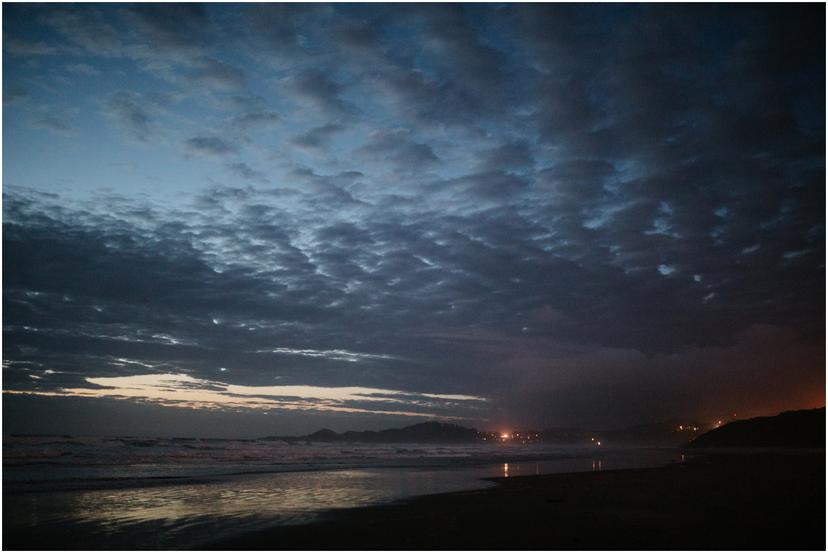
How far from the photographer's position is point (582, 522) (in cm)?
1557

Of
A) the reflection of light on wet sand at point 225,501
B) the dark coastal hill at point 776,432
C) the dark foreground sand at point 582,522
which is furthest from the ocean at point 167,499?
the dark coastal hill at point 776,432

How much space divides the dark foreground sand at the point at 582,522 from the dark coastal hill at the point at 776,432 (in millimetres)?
75272

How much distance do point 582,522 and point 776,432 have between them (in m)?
106

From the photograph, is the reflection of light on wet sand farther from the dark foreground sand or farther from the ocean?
the dark foreground sand

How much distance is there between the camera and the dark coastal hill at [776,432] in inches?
3263

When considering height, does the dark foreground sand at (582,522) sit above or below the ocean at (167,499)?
above

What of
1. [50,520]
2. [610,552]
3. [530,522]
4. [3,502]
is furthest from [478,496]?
[3,502]

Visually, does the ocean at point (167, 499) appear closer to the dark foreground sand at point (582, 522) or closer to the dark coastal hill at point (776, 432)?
the dark foreground sand at point (582, 522)

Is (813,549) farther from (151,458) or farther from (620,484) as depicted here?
(151,458)

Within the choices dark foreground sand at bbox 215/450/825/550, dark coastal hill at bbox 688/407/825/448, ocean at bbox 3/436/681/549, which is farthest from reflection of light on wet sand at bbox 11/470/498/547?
dark coastal hill at bbox 688/407/825/448

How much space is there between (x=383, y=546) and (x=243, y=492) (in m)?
14.1

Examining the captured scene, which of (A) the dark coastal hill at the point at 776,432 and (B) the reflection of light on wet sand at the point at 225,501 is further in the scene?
(A) the dark coastal hill at the point at 776,432

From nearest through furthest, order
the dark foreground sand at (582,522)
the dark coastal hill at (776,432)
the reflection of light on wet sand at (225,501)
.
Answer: the dark foreground sand at (582,522) < the reflection of light on wet sand at (225,501) < the dark coastal hill at (776,432)

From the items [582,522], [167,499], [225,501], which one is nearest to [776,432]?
[582,522]
